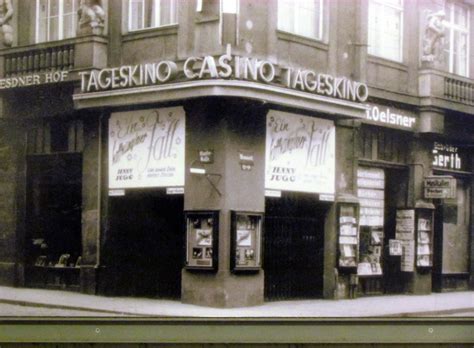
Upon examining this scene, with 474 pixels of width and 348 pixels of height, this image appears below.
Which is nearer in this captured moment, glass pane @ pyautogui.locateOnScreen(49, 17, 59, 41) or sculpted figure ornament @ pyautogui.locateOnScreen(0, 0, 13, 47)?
sculpted figure ornament @ pyautogui.locateOnScreen(0, 0, 13, 47)

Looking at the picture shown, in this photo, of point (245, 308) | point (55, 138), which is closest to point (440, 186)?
point (245, 308)

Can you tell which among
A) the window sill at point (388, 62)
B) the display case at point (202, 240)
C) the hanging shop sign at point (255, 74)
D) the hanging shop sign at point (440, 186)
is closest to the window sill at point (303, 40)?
the hanging shop sign at point (255, 74)

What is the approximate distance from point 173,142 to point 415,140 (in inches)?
82.1

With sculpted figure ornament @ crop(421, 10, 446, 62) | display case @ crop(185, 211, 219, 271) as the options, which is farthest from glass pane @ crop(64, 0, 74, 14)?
display case @ crop(185, 211, 219, 271)

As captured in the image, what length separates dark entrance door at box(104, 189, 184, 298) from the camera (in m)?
7.22

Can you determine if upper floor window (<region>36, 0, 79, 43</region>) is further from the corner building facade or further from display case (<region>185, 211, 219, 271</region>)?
display case (<region>185, 211, 219, 271</region>)

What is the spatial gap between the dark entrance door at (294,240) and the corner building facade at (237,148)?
0.07 ft

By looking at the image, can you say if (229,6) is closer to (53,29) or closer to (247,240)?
(53,29)

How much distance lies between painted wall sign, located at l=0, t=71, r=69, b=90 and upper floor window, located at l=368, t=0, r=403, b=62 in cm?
226

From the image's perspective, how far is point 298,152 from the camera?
8641 mm

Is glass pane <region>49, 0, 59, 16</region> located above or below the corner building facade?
above

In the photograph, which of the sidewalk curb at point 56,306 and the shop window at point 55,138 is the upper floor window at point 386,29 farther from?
the sidewalk curb at point 56,306

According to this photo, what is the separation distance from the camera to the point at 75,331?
20.0 ft

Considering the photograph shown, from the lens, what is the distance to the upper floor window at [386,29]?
7.14 meters
